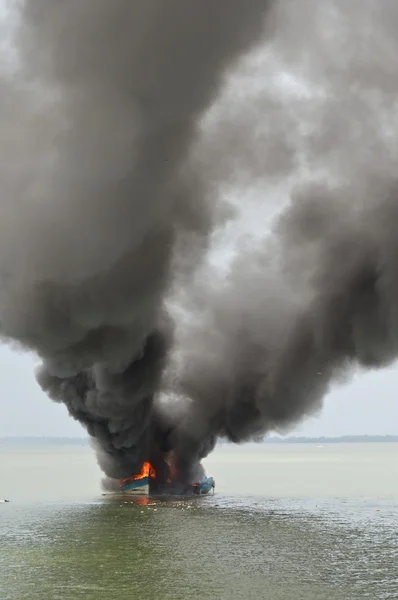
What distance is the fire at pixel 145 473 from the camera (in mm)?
120762

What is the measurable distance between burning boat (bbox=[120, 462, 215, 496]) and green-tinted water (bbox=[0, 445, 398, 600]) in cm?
1889

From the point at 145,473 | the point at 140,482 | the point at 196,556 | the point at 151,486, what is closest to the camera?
the point at 196,556

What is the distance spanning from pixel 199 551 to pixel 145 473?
6623 centimetres

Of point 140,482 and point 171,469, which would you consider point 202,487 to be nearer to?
point 140,482

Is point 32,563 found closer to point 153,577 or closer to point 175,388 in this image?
point 153,577

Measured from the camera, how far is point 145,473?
12162cm

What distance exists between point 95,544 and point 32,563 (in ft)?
32.3

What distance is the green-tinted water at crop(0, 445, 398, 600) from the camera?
43406 millimetres

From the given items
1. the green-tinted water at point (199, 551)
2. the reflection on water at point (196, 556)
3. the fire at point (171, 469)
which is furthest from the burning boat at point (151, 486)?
the reflection on water at point (196, 556)

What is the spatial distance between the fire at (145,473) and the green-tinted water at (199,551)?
22.1 meters

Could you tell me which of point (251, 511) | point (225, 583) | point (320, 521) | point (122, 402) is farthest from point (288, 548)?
point (122, 402)

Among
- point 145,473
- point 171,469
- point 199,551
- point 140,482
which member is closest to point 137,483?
point 140,482

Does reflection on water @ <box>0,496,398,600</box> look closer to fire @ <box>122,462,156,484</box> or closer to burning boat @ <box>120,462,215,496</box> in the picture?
burning boat @ <box>120,462,215,496</box>

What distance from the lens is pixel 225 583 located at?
4531 centimetres
